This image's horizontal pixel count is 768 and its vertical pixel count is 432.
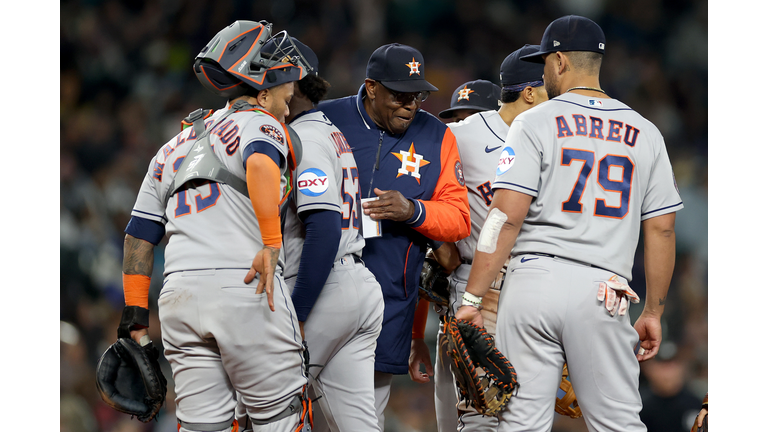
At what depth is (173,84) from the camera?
6309 mm

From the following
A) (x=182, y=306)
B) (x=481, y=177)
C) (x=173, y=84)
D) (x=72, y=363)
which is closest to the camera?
(x=182, y=306)

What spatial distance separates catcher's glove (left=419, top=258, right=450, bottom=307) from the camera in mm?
3447

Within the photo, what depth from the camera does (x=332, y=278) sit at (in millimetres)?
2615

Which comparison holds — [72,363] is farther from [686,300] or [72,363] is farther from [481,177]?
[686,300]

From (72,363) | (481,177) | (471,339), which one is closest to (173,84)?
(72,363)

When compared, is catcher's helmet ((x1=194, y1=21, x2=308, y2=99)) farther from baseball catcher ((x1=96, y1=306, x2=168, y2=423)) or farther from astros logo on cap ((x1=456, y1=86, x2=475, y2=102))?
astros logo on cap ((x1=456, y1=86, x2=475, y2=102))

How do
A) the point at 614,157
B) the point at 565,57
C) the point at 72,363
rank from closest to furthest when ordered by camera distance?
the point at 614,157
the point at 565,57
the point at 72,363

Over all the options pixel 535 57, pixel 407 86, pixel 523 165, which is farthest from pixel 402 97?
pixel 523 165

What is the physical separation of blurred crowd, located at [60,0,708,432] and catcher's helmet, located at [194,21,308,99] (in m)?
3.44

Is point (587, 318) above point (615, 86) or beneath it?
beneath

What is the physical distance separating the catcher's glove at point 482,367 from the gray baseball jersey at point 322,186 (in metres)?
0.60

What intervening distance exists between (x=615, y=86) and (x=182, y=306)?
5335mm

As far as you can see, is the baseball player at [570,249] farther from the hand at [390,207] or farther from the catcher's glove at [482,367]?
the hand at [390,207]

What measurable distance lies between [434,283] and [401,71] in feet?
3.78
